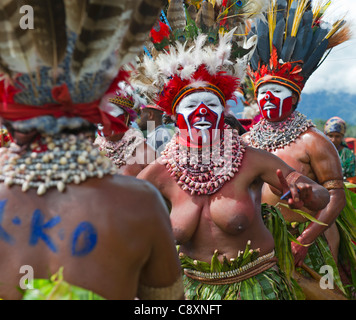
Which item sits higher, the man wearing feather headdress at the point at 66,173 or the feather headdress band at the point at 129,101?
the man wearing feather headdress at the point at 66,173

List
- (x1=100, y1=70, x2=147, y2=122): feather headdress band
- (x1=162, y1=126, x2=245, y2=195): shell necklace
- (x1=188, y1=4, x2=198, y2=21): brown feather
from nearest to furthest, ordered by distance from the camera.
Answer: (x1=162, y1=126, x2=245, y2=195): shell necklace, (x1=188, y1=4, x2=198, y2=21): brown feather, (x1=100, y1=70, x2=147, y2=122): feather headdress band

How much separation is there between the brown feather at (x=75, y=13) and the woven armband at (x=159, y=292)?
1013mm

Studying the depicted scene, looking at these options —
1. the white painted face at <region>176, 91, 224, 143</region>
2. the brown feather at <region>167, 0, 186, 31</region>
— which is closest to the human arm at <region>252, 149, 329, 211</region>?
the white painted face at <region>176, 91, 224, 143</region>

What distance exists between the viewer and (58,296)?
1486 millimetres

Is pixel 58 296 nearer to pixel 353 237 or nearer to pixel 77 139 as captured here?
pixel 77 139

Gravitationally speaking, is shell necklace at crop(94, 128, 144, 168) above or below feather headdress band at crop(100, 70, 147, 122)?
below

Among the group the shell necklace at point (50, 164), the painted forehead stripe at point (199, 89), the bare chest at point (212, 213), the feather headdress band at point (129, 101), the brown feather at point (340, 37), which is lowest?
the bare chest at point (212, 213)

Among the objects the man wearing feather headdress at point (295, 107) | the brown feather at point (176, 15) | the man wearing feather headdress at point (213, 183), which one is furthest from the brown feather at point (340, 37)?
the brown feather at point (176, 15)

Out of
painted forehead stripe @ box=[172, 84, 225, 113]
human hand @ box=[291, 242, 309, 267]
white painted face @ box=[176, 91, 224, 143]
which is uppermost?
painted forehead stripe @ box=[172, 84, 225, 113]

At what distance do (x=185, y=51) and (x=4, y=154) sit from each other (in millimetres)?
2370

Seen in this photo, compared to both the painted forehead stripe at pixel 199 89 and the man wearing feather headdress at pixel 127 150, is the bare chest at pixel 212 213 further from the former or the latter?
the man wearing feather headdress at pixel 127 150

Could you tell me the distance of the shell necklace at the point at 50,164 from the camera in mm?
1722

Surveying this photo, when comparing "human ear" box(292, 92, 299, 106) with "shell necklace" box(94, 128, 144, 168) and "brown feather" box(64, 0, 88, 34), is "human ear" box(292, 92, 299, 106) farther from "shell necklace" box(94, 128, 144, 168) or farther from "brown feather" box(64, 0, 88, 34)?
"brown feather" box(64, 0, 88, 34)

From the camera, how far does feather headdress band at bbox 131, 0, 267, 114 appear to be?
12.5 ft
